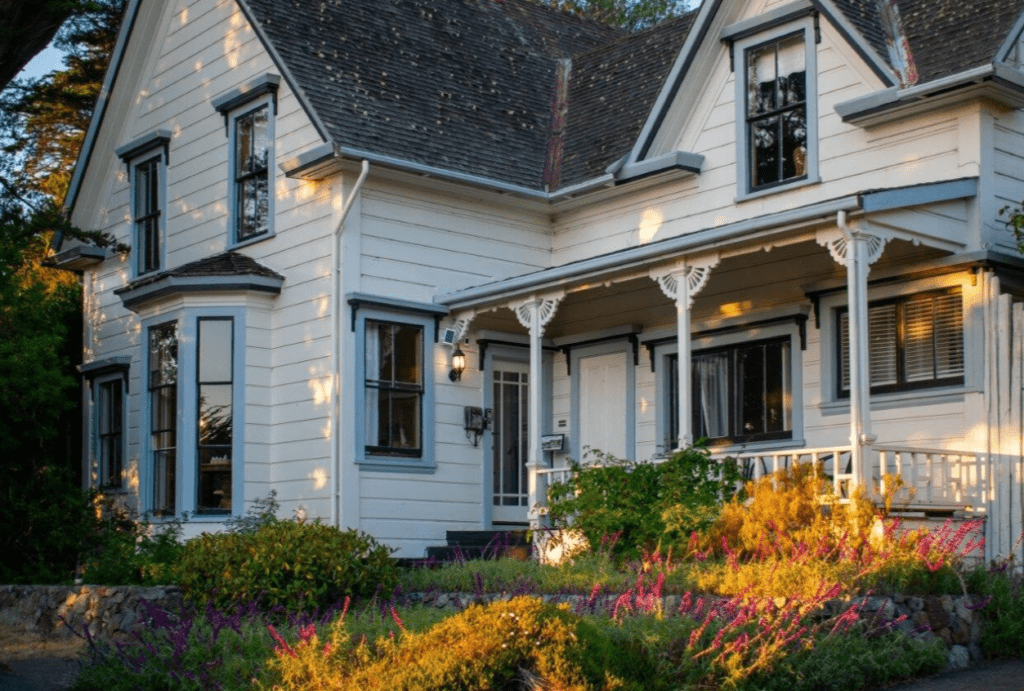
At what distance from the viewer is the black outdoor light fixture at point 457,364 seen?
1702 centimetres

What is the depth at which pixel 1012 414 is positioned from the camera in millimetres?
13211

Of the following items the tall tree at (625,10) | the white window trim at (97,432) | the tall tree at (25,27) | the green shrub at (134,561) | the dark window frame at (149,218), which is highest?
the tall tree at (625,10)

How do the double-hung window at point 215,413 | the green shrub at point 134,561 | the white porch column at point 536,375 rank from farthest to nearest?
the double-hung window at point 215,413 < the white porch column at point 536,375 < the green shrub at point 134,561

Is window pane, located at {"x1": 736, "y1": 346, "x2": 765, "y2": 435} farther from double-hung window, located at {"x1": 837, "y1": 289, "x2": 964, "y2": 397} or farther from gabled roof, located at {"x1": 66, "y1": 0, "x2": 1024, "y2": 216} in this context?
gabled roof, located at {"x1": 66, "y1": 0, "x2": 1024, "y2": 216}

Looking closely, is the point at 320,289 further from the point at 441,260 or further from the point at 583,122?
the point at 583,122

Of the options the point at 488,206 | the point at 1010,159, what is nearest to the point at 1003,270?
the point at 1010,159

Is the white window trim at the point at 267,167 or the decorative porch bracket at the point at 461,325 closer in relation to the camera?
the decorative porch bracket at the point at 461,325

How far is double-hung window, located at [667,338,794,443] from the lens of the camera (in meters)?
15.9

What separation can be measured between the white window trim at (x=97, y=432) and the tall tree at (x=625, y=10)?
730 inches

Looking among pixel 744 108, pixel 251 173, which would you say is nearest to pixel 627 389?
pixel 744 108

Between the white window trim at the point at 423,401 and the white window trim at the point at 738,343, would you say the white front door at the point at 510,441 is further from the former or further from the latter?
the white window trim at the point at 738,343

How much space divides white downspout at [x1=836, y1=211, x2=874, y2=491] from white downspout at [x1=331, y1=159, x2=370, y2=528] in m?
5.82

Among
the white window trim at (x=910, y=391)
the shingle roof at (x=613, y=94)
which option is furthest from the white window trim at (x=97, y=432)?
the white window trim at (x=910, y=391)

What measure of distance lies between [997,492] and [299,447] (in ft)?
25.9
